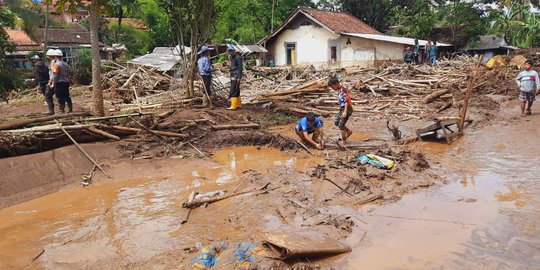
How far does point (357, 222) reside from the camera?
4840mm

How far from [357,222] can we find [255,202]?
1.45 meters

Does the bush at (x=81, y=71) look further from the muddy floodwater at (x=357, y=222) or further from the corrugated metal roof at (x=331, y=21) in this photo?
the muddy floodwater at (x=357, y=222)

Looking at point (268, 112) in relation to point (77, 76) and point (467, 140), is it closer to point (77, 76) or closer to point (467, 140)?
point (467, 140)

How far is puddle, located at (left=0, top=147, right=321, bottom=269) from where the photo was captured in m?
4.33

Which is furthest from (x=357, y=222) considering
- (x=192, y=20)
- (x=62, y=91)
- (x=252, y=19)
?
(x=252, y=19)

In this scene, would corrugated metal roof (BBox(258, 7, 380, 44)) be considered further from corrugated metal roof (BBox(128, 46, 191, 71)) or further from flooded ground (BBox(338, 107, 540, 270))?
flooded ground (BBox(338, 107, 540, 270))

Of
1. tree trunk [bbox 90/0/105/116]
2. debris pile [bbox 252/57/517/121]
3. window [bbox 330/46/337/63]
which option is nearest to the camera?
tree trunk [bbox 90/0/105/116]

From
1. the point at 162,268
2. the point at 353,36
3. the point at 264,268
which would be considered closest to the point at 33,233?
the point at 162,268

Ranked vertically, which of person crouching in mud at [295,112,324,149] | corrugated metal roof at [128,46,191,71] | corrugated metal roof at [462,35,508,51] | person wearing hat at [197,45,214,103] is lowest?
person crouching in mud at [295,112,324,149]

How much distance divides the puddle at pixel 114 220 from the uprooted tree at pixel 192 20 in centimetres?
510

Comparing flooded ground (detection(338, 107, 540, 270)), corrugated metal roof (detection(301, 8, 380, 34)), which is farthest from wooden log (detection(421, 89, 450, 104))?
corrugated metal roof (detection(301, 8, 380, 34))

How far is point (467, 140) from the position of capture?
8828 mm

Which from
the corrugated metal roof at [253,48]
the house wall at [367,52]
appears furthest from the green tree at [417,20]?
the corrugated metal roof at [253,48]

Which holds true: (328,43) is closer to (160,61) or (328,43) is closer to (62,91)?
(160,61)
